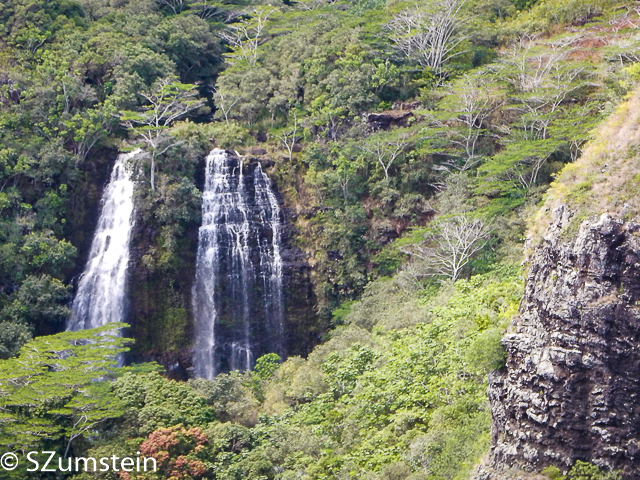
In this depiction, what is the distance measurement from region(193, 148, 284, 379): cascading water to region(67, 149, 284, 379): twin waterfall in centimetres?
4

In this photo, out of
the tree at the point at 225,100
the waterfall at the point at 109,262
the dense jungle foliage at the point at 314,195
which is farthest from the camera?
the tree at the point at 225,100

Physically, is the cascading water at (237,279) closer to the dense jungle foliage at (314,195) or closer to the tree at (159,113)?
the dense jungle foliage at (314,195)

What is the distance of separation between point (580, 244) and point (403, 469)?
275 inches

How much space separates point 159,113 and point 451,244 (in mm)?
18160

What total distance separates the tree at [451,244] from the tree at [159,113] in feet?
40.2

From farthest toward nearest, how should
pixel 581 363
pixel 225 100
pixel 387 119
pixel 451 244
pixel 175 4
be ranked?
pixel 175 4
pixel 225 100
pixel 387 119
pixel 451 244
pixel 581 363

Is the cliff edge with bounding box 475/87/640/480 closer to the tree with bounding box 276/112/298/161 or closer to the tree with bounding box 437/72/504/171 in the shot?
the tree with bounding box 437/72/504/171

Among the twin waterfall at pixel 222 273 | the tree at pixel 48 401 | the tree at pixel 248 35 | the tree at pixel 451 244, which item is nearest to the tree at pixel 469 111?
the tree at pixel 451 244

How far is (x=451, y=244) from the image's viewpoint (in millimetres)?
28516

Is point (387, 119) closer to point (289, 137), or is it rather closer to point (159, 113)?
point (289, 137)

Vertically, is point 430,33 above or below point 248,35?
below

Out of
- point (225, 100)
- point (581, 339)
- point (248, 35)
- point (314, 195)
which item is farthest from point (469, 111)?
point (581, 339)

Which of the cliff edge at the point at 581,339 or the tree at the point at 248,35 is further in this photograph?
the tree at the point at 248,35

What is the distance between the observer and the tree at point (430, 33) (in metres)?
37.8
